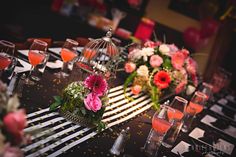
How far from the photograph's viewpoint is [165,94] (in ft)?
11.3

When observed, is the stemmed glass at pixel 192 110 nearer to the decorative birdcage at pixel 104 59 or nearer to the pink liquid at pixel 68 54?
the decorative birdcage at pixel 104 59

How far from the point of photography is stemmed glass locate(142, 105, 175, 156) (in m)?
2.15

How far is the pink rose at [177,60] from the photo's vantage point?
3258 mm

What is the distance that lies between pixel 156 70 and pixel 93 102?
121 cm

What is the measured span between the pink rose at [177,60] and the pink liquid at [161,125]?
1148mm

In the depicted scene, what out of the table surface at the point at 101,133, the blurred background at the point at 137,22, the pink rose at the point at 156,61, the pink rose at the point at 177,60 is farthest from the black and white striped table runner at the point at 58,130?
the blurred background at the point at 137,22

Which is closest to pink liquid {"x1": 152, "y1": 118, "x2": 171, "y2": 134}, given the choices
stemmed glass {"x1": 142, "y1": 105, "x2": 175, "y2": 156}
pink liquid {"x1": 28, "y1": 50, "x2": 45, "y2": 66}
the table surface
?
stemmed glass {"x1": 142, "y1": 105, "x2": 175, "y2": 156}

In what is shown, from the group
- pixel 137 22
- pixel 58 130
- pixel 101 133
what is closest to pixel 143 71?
pixel 101 133

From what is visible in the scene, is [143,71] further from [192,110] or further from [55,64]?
[55,64]

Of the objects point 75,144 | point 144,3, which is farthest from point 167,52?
point 144,3

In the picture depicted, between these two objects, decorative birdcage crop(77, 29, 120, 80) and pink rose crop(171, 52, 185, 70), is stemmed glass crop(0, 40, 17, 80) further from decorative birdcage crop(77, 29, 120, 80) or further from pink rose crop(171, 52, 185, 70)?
pink rose crop(171, 52, 185, 70)

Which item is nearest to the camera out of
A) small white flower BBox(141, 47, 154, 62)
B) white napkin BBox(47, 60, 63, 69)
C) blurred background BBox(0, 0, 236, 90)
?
white napkin BBox(47, 60, 63, 69)

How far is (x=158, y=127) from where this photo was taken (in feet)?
7.14

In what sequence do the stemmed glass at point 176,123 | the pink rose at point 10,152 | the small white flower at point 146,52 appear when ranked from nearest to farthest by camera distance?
the pink rose at point 10,152 → the stemmed glass at point 176,123 → the small white flower at point 146,52
